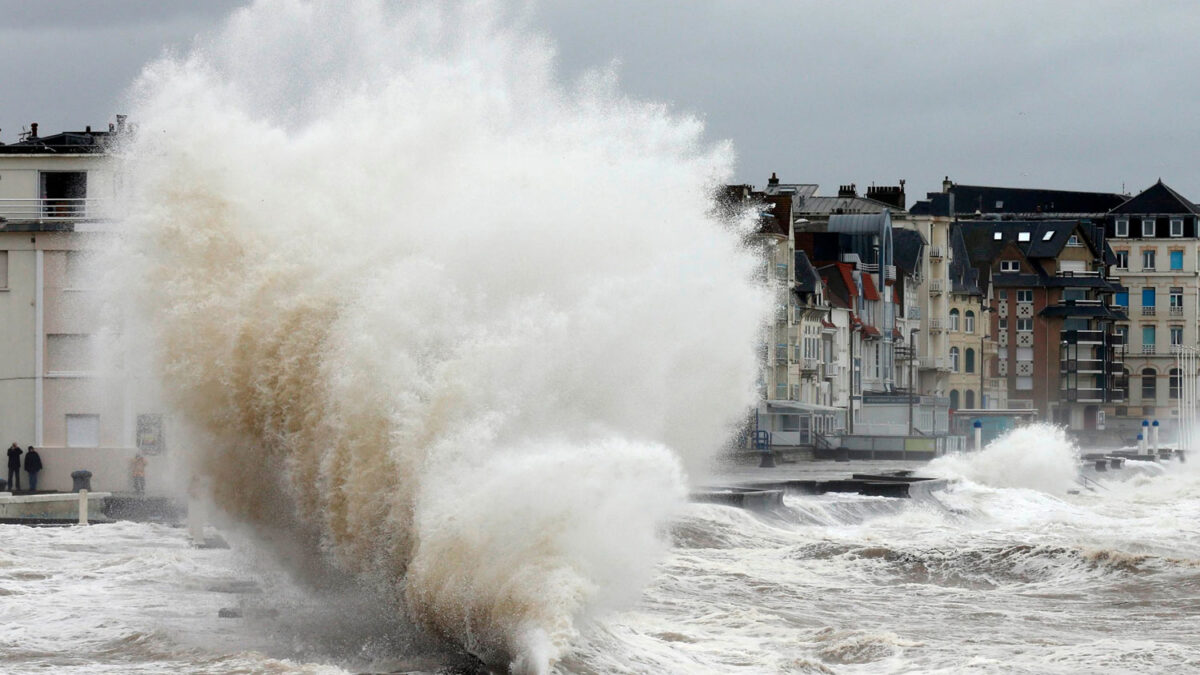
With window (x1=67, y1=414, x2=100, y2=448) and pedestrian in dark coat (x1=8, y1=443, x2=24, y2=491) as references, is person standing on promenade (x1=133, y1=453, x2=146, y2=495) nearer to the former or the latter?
pedestrian in dark coat (x1=8, y1=443, x2=24, y2=491)

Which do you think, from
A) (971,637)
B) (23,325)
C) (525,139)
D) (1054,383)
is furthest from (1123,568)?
(1054,383)

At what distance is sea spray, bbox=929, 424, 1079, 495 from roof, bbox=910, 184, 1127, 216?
288 ft

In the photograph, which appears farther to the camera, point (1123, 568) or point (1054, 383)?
point (1054, 383)

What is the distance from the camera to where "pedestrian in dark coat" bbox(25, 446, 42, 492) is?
42.2m

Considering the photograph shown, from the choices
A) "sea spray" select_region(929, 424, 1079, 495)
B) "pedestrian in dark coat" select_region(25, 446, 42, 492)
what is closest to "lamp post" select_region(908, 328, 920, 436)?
"sea spray" select_region(929, 424, 1079, 495)

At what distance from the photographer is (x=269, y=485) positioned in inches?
789

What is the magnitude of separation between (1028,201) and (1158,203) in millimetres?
16708

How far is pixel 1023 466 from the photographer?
63.4 metres

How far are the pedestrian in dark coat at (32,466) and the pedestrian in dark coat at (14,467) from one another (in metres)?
0.21

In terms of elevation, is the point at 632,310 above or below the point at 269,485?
above

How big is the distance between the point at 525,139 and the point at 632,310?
120 inches

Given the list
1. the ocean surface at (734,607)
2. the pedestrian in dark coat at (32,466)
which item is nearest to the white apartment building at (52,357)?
the pedestrian in dark coat at (32,466)

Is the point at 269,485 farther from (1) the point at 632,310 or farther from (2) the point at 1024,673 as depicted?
(2) the point at 1024,673

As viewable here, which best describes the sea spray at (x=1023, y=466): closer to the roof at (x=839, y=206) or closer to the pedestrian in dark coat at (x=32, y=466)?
the pedestrian in dark coat at (x=32, y=466)
